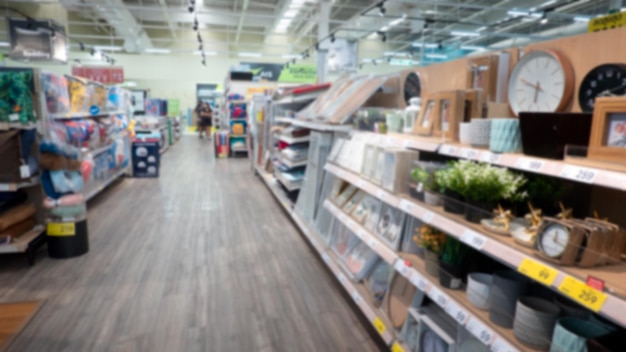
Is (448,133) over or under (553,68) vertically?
under

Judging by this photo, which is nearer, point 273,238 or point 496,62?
point 496,62

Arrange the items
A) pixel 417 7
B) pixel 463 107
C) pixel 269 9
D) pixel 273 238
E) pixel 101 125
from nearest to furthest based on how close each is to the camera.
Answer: pixel 463 107 → pixel 273 238 → pixel 101 125 → pixel 417 7 → pixel 269 9

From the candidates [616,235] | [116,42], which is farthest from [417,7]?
[116,42]

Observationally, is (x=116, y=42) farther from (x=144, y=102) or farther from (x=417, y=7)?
(x=417, y=7)

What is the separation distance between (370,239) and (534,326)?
1260 mm

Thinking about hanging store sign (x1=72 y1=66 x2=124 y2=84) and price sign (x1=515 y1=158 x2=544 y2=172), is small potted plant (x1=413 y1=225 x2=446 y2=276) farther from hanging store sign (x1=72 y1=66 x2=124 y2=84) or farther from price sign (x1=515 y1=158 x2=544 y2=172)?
hanging store sign (x1=72 y1=66 x2=124 y2=84)

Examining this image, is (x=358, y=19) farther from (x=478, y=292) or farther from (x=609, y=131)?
(x=609, y=131)

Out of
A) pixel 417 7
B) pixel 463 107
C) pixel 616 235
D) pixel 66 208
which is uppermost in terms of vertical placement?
pixel 417 7

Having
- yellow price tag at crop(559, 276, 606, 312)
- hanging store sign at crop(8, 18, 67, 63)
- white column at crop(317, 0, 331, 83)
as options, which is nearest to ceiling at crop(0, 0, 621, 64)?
white column at crop(317, 0, 331, 83)

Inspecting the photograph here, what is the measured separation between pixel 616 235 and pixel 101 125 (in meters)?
6.30

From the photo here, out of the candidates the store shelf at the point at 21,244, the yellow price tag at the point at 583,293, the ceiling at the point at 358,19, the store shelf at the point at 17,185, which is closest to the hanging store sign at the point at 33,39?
the ceiling at the point at 358,19

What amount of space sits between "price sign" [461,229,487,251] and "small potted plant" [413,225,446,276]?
31 centimetres

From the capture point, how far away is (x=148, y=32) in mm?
20844

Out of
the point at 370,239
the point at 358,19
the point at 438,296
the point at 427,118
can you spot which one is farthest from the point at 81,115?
the point at 358,19
